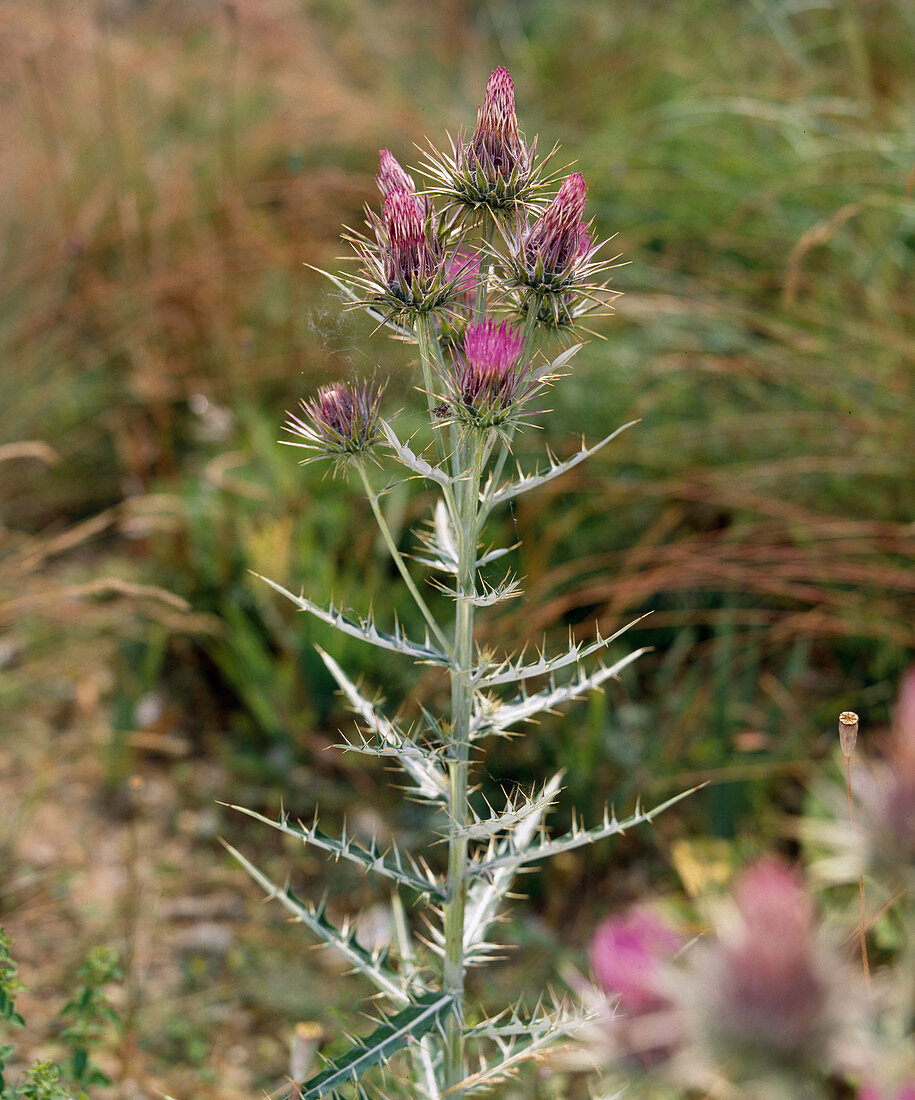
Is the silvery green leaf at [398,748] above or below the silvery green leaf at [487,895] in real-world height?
above

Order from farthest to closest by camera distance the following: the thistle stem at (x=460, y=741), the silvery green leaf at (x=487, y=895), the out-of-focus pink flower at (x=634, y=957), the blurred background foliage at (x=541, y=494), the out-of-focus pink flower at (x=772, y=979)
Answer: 1. the blurred background foliage at (x=541, y=494)
2. the silvery green leaf at (x=487, y=895)
3. the thistle stem at (x=460, y=741)
4. the out-of-focus pink flower at (x=634, y=957)
5. the out-of-focus pink flower at (x=772, y=979)

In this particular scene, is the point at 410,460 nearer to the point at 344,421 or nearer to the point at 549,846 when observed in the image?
the point at 344,421

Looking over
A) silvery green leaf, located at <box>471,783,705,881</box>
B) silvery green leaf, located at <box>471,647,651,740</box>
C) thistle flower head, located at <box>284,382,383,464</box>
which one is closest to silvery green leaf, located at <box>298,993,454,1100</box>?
silvery green leaf, located at <box>471,783,705,881</box>

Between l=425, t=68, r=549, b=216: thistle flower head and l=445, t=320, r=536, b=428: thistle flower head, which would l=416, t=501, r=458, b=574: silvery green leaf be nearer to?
l=445, t=320, r=536, b=428: thistle flower head

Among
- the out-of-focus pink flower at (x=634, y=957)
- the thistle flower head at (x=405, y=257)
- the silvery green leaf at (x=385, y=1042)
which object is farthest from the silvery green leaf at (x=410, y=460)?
the silvery green leaf at (x=385, y=1042)

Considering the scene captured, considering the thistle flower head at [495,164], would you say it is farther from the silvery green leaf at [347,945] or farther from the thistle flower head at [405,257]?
the silvery green leaf at [347,945]

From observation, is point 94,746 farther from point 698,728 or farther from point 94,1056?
point 698,728
